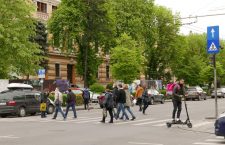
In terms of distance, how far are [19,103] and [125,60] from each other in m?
24.1

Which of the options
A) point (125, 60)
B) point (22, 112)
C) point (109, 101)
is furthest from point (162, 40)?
point (109, 101)

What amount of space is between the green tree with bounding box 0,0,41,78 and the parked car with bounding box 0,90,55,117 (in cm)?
706

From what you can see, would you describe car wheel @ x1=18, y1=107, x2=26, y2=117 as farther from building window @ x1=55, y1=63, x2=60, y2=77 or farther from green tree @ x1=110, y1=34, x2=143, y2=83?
building window @ x1=55, y1=63, x2=60, y2=77

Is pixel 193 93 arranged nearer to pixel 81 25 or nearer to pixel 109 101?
pixel 81 25

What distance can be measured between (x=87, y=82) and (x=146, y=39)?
487 inches

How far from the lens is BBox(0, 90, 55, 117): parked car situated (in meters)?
29.0

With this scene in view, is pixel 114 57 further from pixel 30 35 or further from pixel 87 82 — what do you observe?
pixel 30 35

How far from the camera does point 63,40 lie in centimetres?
5009

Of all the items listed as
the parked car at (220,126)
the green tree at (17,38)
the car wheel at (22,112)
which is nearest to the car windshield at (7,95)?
the car wheel at (22,112)

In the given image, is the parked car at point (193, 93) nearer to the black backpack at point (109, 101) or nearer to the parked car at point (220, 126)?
the black backpack at point (109, 101)

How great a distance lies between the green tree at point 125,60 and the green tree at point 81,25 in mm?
1788

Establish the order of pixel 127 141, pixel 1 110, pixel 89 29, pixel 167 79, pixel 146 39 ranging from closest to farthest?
pixel 127 141
pixel 1 110
pixel 89 29
pixel 146 39
pixel 167 79

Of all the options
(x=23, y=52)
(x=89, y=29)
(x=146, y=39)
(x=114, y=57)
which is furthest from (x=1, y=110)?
(x=146, y=39)

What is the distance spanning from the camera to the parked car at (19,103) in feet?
95.0
